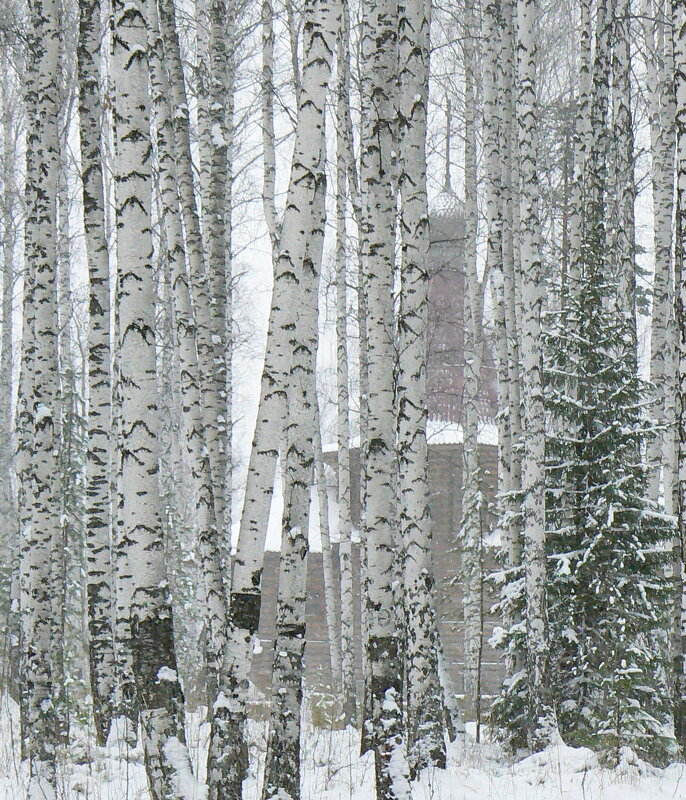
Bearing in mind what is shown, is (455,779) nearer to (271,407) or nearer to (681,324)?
(271,407)

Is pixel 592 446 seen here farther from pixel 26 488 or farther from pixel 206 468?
pixel 26 488

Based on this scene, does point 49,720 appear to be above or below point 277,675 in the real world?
below

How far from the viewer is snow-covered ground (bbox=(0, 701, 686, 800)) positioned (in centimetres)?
650

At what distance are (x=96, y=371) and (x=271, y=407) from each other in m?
2.69

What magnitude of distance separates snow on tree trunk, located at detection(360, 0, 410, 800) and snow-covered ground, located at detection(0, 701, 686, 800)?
701 mm

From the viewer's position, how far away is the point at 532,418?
29.1 feet

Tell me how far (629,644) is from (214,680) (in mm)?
4031

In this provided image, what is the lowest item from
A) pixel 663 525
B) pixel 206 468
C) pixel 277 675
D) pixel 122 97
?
pixel 277 675

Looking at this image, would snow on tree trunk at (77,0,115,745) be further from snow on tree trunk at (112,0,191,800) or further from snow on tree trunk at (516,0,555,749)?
snow on tree trunk at (516,0,555,749)

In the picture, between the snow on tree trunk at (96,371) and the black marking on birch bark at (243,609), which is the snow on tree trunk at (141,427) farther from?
the snow on tree trunk at (96,371)

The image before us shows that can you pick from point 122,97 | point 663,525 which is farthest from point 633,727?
point 122,97

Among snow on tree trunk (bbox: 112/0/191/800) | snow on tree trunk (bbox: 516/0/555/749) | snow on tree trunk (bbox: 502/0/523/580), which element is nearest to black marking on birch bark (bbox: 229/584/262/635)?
snow on tree trunk (bbox: 112/0/191/800)

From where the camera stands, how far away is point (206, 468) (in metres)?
8.96

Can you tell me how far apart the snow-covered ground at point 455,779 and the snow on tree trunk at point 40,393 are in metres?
0.44
